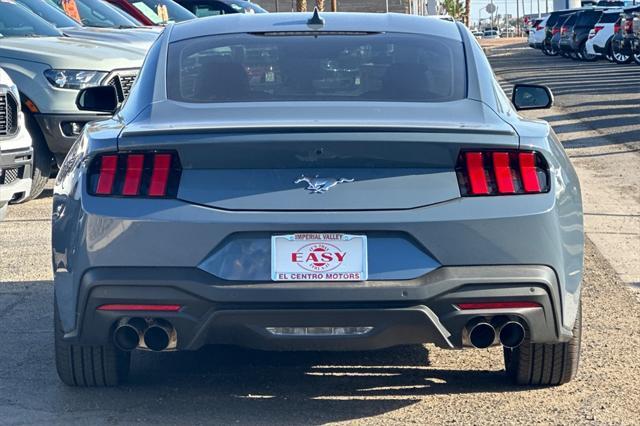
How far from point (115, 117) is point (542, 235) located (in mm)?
1775

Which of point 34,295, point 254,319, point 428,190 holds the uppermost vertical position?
point 428,190

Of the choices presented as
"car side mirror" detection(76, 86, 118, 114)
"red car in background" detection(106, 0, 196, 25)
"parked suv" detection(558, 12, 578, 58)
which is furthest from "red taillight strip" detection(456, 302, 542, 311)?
"parked suv" detection(558, 12, 578, 58)

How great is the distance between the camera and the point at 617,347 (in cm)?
614

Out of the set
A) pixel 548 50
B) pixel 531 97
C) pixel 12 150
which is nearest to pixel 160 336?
pixel 531 97

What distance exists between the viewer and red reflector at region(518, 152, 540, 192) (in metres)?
4.71

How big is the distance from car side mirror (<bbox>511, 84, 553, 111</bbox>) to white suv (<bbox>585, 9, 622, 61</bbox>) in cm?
3222

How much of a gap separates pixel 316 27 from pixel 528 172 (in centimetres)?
154

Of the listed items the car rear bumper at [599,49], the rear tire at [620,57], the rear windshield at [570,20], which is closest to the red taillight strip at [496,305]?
the rear tire at [620,57]

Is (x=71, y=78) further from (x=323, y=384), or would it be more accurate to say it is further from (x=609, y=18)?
(x=609, y=18)

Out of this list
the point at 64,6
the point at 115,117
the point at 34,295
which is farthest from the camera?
the point at 64,6

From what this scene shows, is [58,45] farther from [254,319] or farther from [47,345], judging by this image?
[254,319]

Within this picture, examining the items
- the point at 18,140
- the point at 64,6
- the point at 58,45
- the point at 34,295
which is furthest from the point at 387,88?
the point at 64,6

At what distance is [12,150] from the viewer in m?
9.59

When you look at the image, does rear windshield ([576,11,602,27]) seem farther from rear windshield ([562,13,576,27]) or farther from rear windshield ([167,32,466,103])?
rear windshield ([167,32,466,103])
